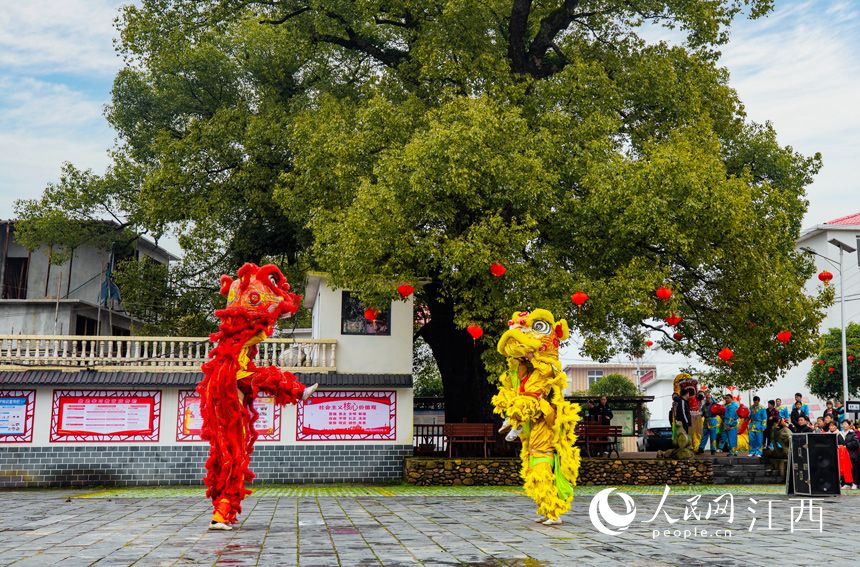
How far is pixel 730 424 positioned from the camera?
20.7 meters

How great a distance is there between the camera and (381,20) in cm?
2055

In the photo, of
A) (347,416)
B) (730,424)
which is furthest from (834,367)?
(347,416)

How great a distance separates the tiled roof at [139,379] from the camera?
57.7 feet

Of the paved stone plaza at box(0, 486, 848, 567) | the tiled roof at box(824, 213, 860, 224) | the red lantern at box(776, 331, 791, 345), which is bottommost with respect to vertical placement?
the paved stone plaza at box(0, 486, 848, 567)

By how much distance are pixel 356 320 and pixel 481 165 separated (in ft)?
16.1

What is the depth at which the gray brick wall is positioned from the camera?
57.9 feet

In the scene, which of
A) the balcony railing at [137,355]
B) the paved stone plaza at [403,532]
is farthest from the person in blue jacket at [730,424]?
the balcony railing at [137,355]

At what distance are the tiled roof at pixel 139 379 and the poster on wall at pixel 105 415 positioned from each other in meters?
0.33

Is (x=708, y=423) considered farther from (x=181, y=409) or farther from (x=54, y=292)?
(x=54, y=292)

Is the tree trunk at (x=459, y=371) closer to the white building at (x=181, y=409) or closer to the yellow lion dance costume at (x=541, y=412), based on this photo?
the white building at (x=181, y=409)

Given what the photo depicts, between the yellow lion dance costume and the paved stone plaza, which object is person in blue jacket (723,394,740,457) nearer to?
the paved stone plaza

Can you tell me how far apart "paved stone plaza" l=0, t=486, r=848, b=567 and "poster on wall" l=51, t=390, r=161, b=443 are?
97.8 inches

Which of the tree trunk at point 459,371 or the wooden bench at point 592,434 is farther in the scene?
the tree trunk at point 459,371

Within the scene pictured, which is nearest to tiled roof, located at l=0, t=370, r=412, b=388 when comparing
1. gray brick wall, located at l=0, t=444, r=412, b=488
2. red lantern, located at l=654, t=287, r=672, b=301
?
gray brick wall, located at l=0, t=444, r=412, b=488
